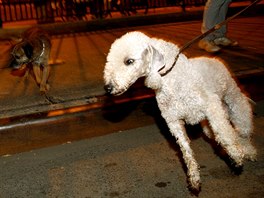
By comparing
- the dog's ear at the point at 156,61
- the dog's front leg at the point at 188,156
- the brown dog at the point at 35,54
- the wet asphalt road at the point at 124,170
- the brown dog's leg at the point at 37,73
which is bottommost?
the wet asphalt road at the point at 124,170

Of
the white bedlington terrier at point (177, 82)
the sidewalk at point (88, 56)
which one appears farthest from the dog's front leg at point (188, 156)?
the sidewalk at point (88, 56)

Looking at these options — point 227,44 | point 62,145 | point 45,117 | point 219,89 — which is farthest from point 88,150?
point 227,44

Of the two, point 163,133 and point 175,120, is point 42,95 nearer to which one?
point 163,133

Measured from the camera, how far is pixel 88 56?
7.73 m

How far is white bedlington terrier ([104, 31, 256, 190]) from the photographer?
2834 millimetres

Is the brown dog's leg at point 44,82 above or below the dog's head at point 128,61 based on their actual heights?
below

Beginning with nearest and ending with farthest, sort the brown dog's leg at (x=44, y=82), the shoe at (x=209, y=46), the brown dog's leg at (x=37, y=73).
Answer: the brown dog's leg at (x=44, y=82) < the brown dog's leg at (x=37, y=73) < the shoe at (x=209, y=46)

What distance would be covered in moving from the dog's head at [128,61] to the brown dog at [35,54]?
→ 2.82m

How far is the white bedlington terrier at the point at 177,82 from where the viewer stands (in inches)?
112

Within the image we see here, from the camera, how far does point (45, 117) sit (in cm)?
475

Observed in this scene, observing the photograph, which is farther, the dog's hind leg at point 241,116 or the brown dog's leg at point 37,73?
the brown dog's leg at point 37,73

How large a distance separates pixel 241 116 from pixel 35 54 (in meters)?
3.27

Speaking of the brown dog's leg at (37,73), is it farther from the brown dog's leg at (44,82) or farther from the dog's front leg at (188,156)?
the dog's front leg at (188,156)

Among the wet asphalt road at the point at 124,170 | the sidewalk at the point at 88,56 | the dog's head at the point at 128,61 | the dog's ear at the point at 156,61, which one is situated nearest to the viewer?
the dog's head at the point at 128,61
